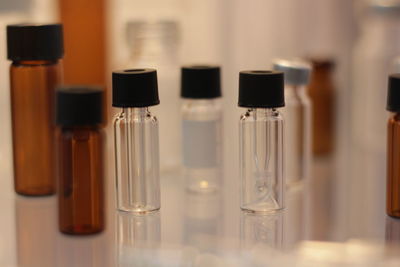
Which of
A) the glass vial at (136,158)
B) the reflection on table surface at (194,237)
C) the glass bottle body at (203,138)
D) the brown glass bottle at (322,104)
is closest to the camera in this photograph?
the reflection on table surface at (194,237)

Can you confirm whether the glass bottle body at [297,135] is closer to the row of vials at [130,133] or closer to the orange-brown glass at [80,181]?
the row of vials at [130,133]

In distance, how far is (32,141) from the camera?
3.51 feet

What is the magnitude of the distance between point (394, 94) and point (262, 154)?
0.53ft

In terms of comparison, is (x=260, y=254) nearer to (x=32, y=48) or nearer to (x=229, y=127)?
(x=32, y=48)

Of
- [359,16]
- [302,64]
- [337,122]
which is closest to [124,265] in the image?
[302,64]

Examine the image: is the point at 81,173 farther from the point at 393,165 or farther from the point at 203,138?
the point at 393,165

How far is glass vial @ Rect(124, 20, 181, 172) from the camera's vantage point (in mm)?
1216

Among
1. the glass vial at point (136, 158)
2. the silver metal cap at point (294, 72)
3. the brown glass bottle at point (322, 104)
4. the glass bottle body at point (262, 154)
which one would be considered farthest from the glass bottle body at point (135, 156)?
the brown glass bottle at point (322, 104)

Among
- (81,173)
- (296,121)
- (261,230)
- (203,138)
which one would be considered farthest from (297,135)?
(81,173)

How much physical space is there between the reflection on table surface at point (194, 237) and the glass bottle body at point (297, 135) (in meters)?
0.05

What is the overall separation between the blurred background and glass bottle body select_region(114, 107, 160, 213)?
4.3 inches

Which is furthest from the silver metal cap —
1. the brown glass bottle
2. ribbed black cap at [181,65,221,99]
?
the brown glass bottle

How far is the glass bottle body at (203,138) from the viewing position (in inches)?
43.6

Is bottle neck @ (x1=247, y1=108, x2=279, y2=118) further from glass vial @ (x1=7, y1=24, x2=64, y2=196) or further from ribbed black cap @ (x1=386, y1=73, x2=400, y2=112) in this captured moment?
glass vial @ (x1=7, y1=24, x2=64, y2=196)
